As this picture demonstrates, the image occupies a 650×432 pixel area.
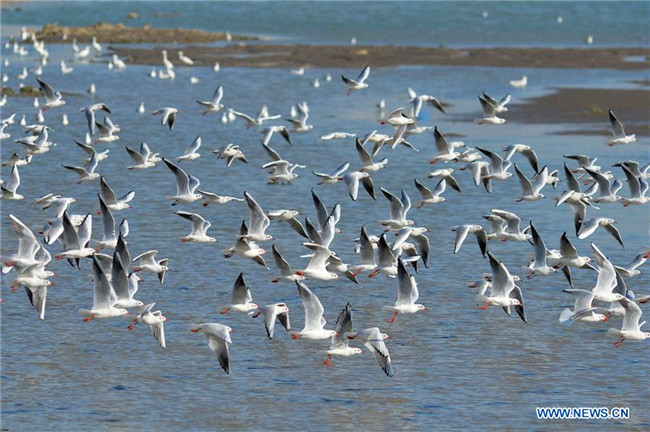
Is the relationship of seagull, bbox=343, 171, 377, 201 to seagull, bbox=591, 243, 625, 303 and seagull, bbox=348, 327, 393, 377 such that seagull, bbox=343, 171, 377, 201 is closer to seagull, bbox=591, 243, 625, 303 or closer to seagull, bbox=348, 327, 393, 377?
seagull, bbox=591, 243, 625, 303

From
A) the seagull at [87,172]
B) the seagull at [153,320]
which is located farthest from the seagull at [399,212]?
the seagull at [87,172]

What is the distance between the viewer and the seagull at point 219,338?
20297 mm

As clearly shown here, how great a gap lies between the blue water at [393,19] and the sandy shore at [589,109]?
3251cm

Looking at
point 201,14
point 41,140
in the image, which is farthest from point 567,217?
point 201,14

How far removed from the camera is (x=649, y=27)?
108625 millimetres

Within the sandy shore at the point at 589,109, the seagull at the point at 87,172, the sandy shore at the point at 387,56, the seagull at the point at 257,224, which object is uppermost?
the seagull at the point at 257,224

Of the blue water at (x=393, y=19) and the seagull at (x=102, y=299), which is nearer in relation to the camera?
the seagull at (x=102, y=299)

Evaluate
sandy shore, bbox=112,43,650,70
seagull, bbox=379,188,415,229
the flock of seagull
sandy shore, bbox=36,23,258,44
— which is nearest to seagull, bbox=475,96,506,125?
the flock of seagull

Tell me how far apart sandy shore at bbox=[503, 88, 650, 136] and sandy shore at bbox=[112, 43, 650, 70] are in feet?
48.4

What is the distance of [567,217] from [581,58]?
46481 millimetres

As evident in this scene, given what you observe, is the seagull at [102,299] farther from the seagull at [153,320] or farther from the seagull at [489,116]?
the seagull at [489,116]

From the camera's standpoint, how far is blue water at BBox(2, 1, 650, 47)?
97938mm

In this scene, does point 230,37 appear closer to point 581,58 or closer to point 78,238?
point 581,58

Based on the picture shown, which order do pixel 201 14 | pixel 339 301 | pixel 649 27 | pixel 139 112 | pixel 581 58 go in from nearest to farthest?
1. pixel 339 301
2. pixel 139 112
3. pixel 581 58
4. pixel 649 27
5. pixel 201 14
